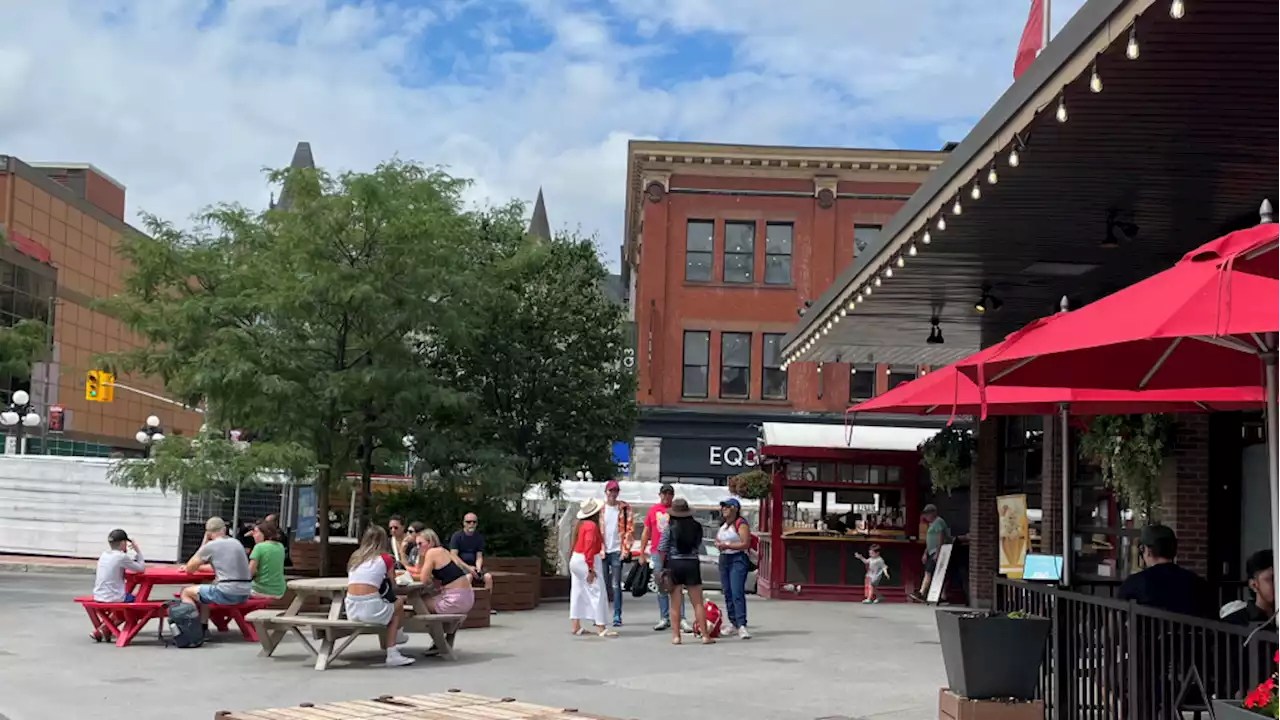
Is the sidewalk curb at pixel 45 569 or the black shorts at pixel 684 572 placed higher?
the black shorts at pixel 684 572

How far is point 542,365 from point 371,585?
12.2 m

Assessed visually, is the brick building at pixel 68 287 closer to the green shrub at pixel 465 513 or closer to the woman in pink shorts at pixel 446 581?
the green shrub at pixel 465 513

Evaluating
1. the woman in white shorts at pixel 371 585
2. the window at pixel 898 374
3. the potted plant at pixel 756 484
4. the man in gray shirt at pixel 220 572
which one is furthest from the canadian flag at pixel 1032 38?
the window at pixel 898 374

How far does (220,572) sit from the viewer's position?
16203mm

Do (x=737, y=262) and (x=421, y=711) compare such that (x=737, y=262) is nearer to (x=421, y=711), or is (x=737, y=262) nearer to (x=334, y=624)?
(x=334, y=624)

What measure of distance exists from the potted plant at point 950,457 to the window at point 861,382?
20350 mm

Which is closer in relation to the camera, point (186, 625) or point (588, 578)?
point (186, 625)

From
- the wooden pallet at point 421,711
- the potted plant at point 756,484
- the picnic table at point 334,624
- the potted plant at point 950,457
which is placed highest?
the potted plant at point 950,457

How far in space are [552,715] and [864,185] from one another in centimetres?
3878

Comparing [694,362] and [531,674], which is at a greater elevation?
[694,362]

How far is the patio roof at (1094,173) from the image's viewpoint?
7.92 meters

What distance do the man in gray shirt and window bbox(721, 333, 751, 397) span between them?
28.5m

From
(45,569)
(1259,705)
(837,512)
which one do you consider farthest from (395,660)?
(45,569)

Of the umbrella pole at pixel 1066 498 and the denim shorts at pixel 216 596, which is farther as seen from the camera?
the denim shorts at pixel 216 596
